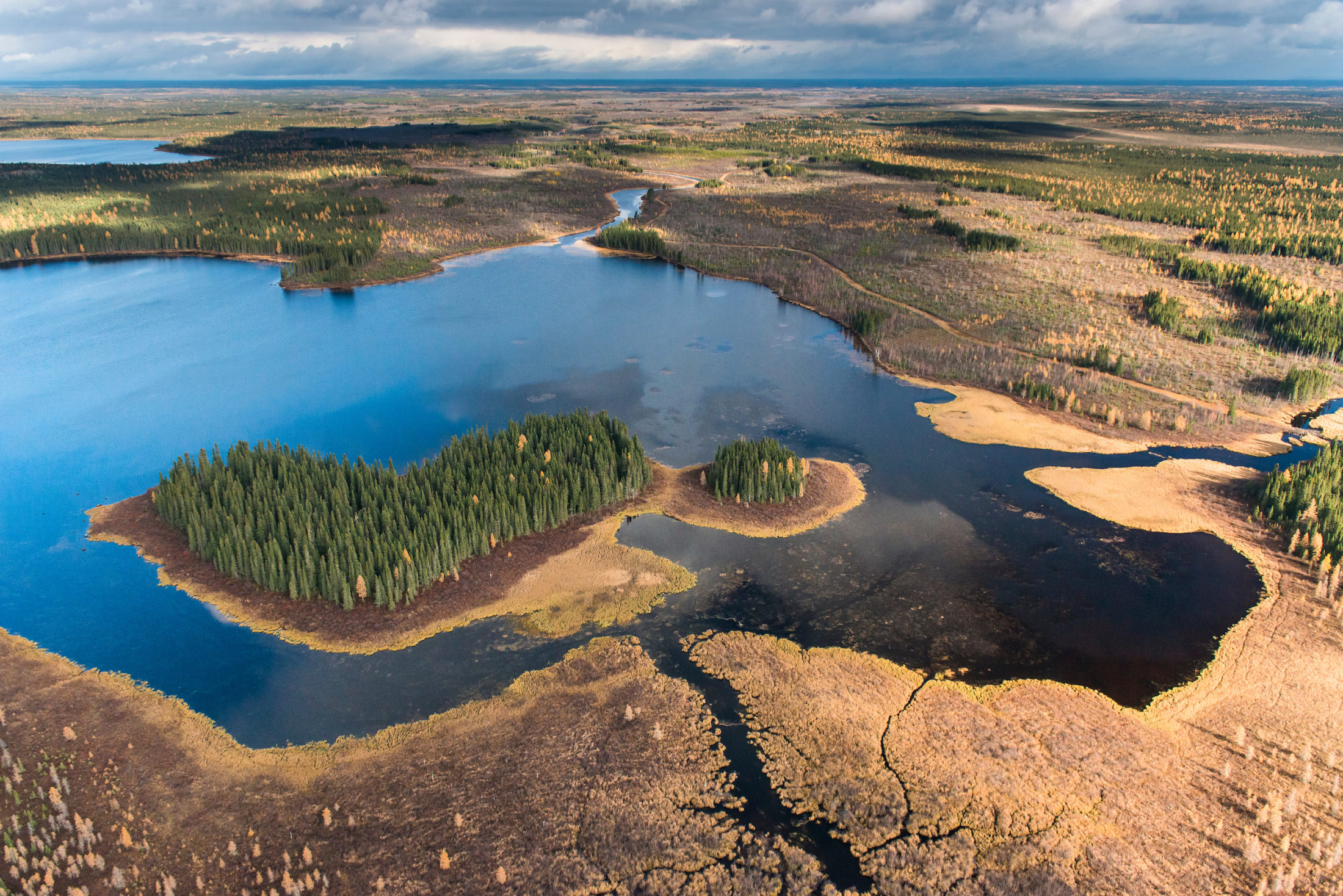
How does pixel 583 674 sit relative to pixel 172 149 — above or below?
below

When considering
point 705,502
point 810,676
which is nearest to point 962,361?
point 705,502

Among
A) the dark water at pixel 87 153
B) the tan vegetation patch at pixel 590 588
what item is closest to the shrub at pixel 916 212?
the tan vegetation patch at pixel 590 588

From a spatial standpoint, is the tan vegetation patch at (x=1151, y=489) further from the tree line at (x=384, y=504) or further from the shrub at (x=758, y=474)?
the tree line at (x=384, y=504)

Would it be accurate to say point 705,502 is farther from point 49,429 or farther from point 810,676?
point 49,429

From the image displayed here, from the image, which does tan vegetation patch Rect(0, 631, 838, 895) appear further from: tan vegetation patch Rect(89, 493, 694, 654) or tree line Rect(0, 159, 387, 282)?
tree line Rect(0, 159, 387, 282)

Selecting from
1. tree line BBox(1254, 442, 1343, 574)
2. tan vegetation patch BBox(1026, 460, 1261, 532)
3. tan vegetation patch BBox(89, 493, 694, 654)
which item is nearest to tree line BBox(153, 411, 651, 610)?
tan vegetation patch BBox(89, 493, 694, 654)
